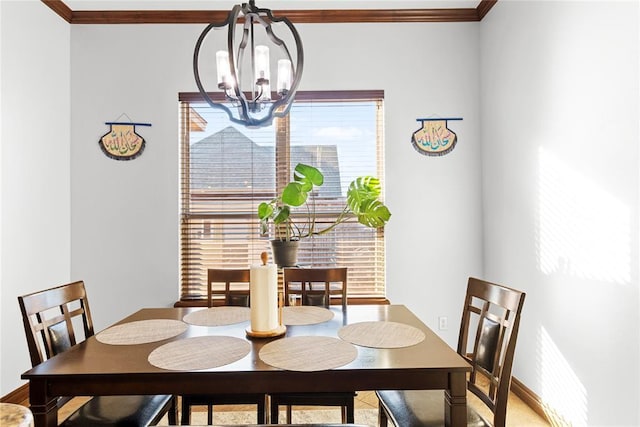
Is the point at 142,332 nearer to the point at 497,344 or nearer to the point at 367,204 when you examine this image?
the point at 497,344

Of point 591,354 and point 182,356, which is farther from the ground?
point 182,356

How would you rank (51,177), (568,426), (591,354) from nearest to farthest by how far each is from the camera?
(591,354)
(568,426)
(51,177)

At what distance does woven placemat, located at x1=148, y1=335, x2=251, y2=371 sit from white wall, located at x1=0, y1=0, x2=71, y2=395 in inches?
70.7

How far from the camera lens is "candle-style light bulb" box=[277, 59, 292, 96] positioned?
166 cm

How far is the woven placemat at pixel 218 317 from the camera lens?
1735 millimetres

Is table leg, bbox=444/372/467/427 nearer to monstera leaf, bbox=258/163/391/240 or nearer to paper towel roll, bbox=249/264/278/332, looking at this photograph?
paper towel roll, bbox=249/264/278/332

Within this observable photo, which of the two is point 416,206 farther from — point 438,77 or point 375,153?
point 438,77

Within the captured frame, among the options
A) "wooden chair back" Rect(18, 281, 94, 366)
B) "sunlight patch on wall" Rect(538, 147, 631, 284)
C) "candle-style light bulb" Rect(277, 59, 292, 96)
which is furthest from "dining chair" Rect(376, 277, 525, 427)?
"wooden chair back" Rect(18, 281, 94, 366)

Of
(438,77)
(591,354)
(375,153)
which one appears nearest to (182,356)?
(591,354)

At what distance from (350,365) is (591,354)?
1.47 meters

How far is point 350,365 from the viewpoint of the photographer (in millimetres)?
1219

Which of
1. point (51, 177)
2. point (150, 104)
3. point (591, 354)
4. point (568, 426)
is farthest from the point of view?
point (150, 104)

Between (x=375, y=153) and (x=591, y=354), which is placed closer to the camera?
(x=591, y=354)

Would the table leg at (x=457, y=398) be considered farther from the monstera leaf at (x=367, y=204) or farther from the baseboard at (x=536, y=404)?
the monstera leaf at (x=367, y=204)
